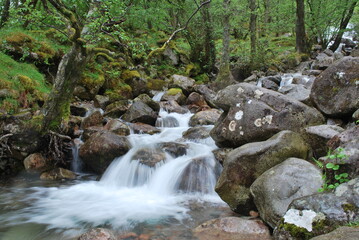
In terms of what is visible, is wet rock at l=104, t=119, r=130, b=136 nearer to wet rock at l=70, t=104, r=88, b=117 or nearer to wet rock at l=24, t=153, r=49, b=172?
wet rock at l=70, t=104, r=88, b=117

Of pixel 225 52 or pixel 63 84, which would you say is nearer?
pixel 63 84

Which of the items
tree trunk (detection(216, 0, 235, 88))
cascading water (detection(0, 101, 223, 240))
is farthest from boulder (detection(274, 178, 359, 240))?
tree trunk (detection(216, 0, 235, 88))

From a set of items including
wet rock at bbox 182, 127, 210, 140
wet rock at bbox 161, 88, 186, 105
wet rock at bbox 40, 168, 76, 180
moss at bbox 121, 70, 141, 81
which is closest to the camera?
wet rock at bbox 40, 168, 76, 180

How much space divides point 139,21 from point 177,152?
8576mm

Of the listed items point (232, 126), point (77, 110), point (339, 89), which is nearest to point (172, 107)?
point (77, 110)

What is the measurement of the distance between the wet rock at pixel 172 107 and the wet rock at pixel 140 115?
1368mm

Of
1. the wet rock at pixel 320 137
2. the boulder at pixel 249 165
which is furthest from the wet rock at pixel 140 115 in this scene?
the wet rock at pixel 320 137

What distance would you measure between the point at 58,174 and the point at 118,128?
2582 millimetres

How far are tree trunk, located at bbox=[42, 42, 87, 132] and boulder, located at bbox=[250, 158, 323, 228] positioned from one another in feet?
17.8

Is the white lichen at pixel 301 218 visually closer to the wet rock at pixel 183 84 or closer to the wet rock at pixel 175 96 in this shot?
the wet rock at pixel 175 96

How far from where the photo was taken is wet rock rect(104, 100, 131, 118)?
35.7 ft

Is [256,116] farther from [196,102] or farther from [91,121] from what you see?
[196,102]

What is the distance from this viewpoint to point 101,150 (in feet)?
24.7

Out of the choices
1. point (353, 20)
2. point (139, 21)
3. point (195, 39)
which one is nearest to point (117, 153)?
point (139, 21)
